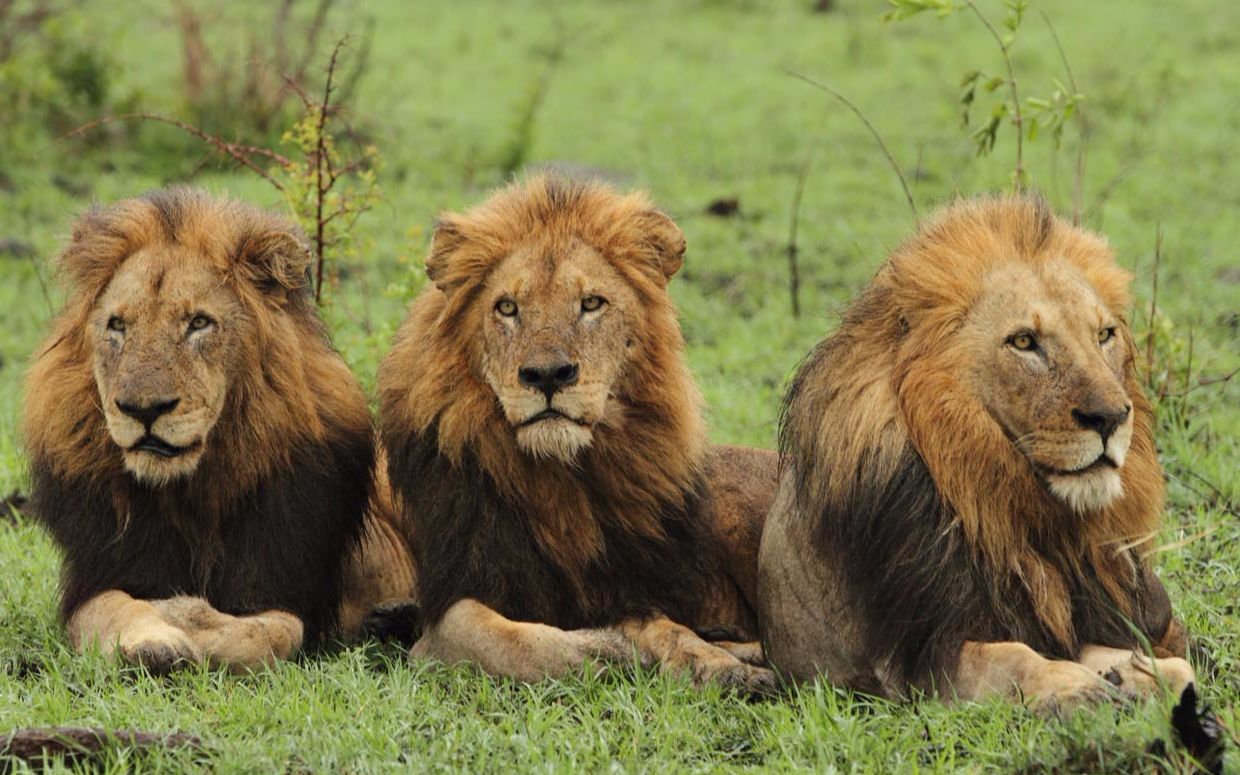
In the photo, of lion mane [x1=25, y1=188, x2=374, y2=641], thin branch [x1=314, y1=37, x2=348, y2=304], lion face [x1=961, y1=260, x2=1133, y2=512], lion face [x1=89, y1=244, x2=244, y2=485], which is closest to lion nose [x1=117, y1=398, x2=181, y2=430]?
lion face [x1=89, y1=244, x2=244, y2=485]

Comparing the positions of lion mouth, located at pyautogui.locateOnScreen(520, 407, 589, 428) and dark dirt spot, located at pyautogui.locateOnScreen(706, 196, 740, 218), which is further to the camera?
dark dirt spot, located at pyautogui.locateOnScreen(706, 196, 740, 218)

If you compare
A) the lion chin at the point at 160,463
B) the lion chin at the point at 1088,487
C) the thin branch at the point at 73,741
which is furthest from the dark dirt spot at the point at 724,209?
the thin branch at the point at 73,741

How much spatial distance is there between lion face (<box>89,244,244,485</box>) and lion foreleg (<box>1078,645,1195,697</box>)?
2307mm

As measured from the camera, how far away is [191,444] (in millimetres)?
4641

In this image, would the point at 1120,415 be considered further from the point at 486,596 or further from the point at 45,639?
the point at 45,639

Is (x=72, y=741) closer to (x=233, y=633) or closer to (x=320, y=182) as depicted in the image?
(x=233, y=633)

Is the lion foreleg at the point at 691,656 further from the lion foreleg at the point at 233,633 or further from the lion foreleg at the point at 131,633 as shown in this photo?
the lion foreleg at the point at 131,633

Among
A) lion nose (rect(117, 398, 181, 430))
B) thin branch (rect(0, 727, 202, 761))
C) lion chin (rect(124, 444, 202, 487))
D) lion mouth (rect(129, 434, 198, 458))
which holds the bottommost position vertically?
thin branch (rect(0, 727, 202, 761))

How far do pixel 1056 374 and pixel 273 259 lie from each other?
2.17 m

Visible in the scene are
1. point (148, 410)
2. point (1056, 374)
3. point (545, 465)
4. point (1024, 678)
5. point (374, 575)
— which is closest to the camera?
point (1024, 678)

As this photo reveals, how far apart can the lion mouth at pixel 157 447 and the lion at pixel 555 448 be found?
588mm

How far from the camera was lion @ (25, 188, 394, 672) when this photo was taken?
4691 millimetres

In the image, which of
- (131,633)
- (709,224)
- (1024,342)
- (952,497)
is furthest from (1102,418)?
(709,224)

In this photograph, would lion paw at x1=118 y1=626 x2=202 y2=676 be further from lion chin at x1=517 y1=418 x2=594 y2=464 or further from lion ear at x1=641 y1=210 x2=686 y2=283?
lion ear at x1=641 y1=210 x2=686 y2=283
